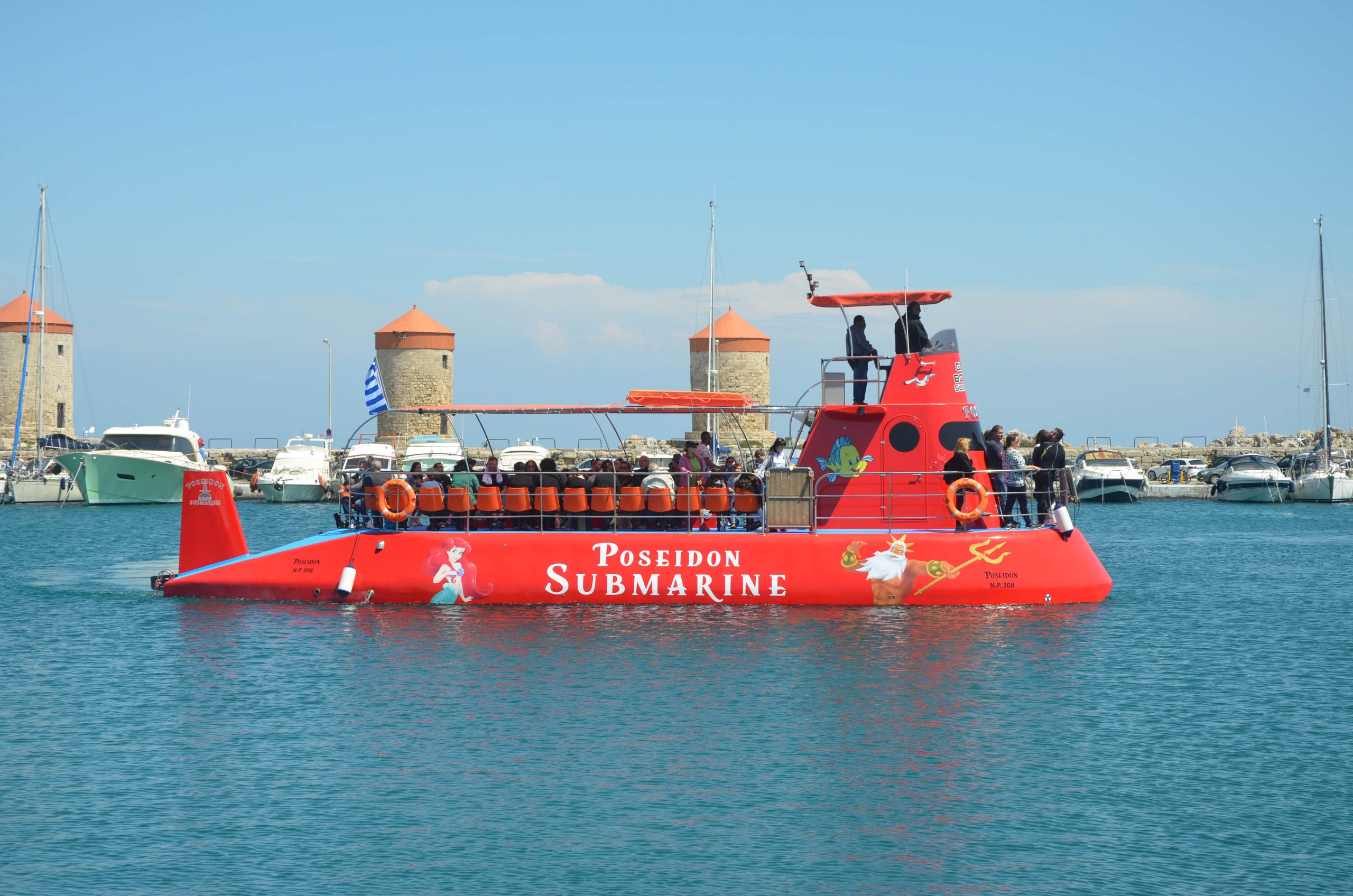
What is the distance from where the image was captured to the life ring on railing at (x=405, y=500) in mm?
20578

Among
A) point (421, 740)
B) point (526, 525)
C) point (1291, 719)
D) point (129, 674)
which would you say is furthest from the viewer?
point (526, 525)

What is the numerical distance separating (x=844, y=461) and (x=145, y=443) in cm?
4699

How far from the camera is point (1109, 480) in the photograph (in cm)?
6119

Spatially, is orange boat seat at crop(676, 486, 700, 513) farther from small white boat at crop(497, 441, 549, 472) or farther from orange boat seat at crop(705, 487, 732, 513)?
small white boat at crop(497, 441, 549, 472)

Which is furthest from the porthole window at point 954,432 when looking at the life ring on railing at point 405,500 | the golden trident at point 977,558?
the life ring on railing at point 405,500

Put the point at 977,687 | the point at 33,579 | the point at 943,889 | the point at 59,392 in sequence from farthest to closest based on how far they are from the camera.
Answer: the point at 59,392 < the point at 33,579 < the point at 977,687 < the point at 943,889

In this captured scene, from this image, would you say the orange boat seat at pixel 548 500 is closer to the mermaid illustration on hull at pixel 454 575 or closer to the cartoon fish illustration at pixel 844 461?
the mermaid illustration on hull at pixel 454 575

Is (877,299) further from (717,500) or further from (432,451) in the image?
(432,451)

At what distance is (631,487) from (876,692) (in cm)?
613

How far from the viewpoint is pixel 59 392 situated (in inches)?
3270

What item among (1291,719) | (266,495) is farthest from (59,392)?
(1291,719)

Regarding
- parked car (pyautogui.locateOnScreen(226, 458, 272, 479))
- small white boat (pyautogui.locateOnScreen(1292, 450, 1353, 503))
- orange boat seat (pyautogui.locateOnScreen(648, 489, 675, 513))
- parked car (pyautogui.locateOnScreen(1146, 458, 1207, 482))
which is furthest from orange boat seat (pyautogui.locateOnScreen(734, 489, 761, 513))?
parked car (pyautogui.locateOnScreen(226, 458, 272, 479))

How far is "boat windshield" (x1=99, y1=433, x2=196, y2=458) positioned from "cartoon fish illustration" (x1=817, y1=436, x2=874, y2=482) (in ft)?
150

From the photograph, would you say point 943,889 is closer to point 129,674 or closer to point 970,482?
point 970,482
